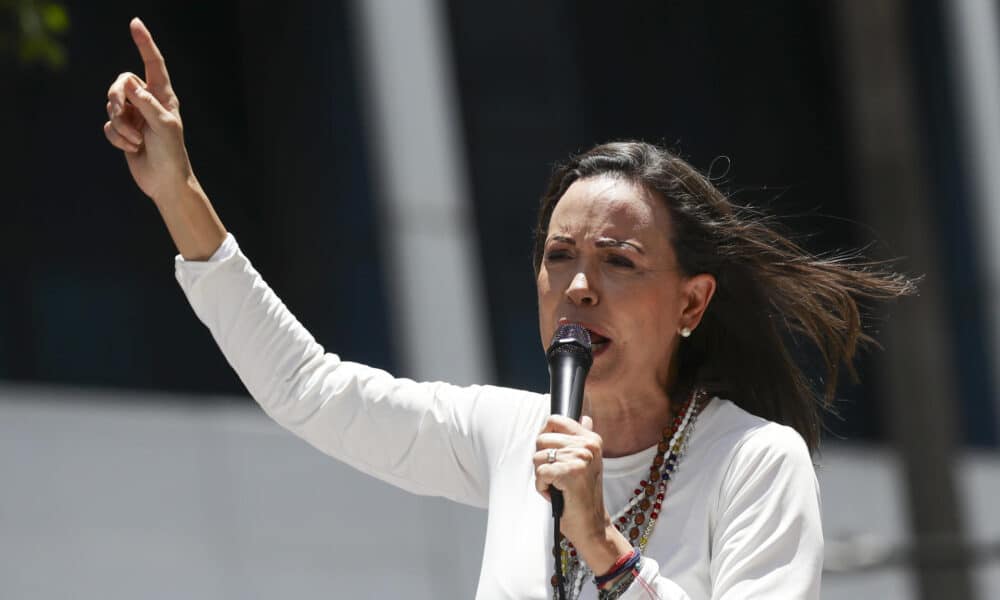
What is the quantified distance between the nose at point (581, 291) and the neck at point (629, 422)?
241 mm

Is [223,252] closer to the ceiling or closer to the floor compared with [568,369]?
closer to the ceiling

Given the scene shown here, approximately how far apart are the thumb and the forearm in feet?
0.35

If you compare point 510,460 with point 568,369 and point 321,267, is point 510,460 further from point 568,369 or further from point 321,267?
point 321,267

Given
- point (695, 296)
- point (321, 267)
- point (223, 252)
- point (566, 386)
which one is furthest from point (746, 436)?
point (321, 267)

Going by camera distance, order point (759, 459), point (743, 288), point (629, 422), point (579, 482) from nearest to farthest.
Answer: point (579, 482)
point (759, 459)
point (629, 422)
point (743, 288)

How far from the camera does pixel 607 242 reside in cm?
268

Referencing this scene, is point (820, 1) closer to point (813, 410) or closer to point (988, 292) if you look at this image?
point (988, 292)

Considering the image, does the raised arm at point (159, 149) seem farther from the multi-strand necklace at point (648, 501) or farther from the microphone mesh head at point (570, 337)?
the multi-strand necklace at point (648, 501)

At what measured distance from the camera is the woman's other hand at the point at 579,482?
228cm

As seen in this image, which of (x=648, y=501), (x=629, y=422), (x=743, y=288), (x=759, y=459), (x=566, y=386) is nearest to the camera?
(x=566, y=386)

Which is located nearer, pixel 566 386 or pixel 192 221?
pixel 566 386

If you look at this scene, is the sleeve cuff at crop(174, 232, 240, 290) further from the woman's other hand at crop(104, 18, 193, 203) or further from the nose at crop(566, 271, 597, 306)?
the nose at crop(566, 271, 597, 306)

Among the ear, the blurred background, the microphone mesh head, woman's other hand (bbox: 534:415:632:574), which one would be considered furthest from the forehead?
the blurred background

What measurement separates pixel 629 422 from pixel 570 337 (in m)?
0.39
